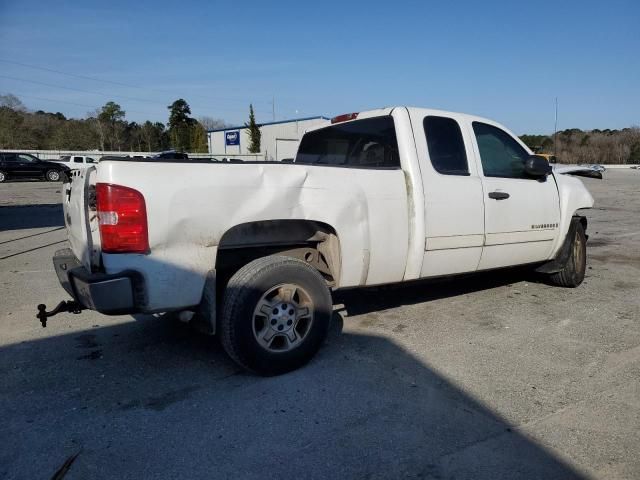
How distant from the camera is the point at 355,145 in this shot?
16.1 feet

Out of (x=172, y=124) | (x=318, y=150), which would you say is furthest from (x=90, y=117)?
(x=318, y=150)

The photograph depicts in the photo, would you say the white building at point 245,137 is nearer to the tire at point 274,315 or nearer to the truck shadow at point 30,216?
the truck shadow at point 30,216

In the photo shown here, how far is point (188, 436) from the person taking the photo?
2.84m

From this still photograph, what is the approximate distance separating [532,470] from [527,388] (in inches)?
38.4

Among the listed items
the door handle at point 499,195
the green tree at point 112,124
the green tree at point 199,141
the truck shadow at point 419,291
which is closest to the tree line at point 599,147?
the green tree at point 199,141

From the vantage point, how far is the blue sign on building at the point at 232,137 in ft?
193

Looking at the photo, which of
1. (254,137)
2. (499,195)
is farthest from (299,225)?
(254,137)

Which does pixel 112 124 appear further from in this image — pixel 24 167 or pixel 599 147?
pixel 599 147

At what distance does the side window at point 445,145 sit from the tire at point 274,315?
1.62 meters

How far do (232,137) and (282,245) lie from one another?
57748 mm

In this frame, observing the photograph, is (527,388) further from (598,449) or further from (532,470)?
(532,470)

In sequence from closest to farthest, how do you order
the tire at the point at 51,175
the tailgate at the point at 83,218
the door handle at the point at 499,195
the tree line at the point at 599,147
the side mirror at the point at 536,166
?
the tailgate at the point at 83,218
the door handle at the point at 499,195
the side mirror at the point at 536,166
the tire at the point at 51,175
the tree line at the point at 599,147

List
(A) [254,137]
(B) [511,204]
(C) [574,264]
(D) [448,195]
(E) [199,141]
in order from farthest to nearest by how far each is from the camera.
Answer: (E) [199,141]
(A) [254,137]
(C) [574,264]
(B) [511,204]
(D) [448,195]

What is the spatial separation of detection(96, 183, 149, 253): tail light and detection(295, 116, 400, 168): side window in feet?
5.82
